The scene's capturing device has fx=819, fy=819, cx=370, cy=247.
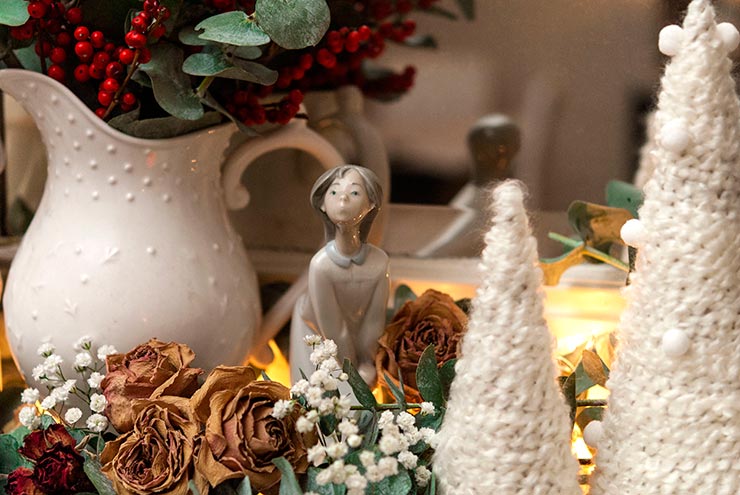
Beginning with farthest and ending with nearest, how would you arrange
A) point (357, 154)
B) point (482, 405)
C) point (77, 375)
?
point (357, 154) < point (77, 375) < point (482, 405)

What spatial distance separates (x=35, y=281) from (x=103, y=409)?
13cm

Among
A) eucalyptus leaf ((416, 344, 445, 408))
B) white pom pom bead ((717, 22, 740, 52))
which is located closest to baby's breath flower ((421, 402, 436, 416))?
eucalyptus leaf ((416, 344, 445, 408))

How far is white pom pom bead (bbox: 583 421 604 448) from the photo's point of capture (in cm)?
40

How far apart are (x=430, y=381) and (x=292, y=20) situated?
207mm

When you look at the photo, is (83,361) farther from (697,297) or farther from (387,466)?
(697,297)

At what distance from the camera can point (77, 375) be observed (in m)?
0.51

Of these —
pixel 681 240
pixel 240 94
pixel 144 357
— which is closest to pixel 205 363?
pixel 144 357

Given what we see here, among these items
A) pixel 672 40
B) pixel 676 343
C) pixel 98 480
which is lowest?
pixel 98 480

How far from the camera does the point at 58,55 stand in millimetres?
493

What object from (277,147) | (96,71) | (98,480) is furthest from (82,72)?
(98,480)

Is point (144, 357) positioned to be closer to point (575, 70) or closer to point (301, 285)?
point (301, 285)

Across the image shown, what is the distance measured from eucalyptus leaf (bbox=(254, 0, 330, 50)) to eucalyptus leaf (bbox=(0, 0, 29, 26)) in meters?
0.13

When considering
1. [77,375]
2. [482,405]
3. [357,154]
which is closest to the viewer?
[482,405]

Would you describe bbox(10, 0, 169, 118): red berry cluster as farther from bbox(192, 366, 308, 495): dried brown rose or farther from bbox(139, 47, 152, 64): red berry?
bbox(192, 366, 308, 495): dried brown rose
